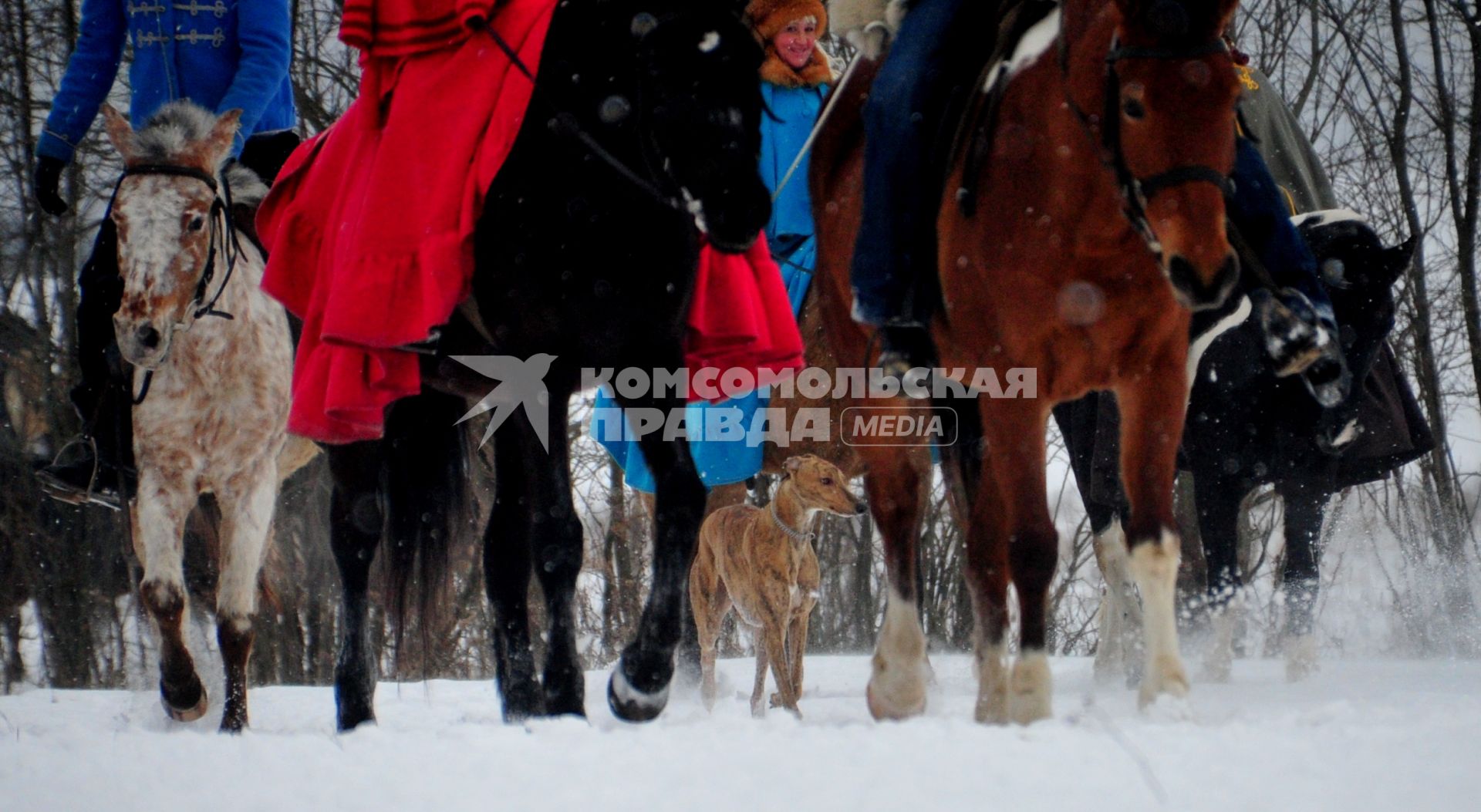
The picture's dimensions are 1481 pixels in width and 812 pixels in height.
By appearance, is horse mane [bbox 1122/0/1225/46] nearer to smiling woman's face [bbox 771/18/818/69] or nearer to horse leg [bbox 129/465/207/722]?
smiling woman's face [bbox 771/18/818/69]

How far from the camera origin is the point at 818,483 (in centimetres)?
688

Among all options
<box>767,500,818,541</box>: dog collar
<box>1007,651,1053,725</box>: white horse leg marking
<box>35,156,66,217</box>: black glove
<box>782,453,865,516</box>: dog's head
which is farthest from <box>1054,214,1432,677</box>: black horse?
<box>35,156,66,217</box>: black glove

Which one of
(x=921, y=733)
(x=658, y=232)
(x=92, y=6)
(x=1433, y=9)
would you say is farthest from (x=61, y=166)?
(x=1433, y=9)

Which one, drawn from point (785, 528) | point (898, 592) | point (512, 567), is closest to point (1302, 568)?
point (785, 528)

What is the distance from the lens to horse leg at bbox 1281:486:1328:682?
21.1ft

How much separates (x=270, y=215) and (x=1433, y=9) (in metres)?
8.52

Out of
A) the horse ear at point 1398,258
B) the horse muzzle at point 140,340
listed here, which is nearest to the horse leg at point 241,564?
the horse muzzle at point 140,340

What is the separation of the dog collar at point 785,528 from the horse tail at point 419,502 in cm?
168

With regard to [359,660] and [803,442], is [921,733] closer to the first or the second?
[359,660]

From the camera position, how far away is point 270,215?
5500mm

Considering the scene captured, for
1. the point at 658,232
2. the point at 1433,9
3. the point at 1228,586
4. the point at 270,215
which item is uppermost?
the point at 1433,9

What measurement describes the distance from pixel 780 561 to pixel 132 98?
345 cm

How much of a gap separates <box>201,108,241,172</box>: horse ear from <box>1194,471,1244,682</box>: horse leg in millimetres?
4141

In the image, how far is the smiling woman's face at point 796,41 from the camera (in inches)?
261
